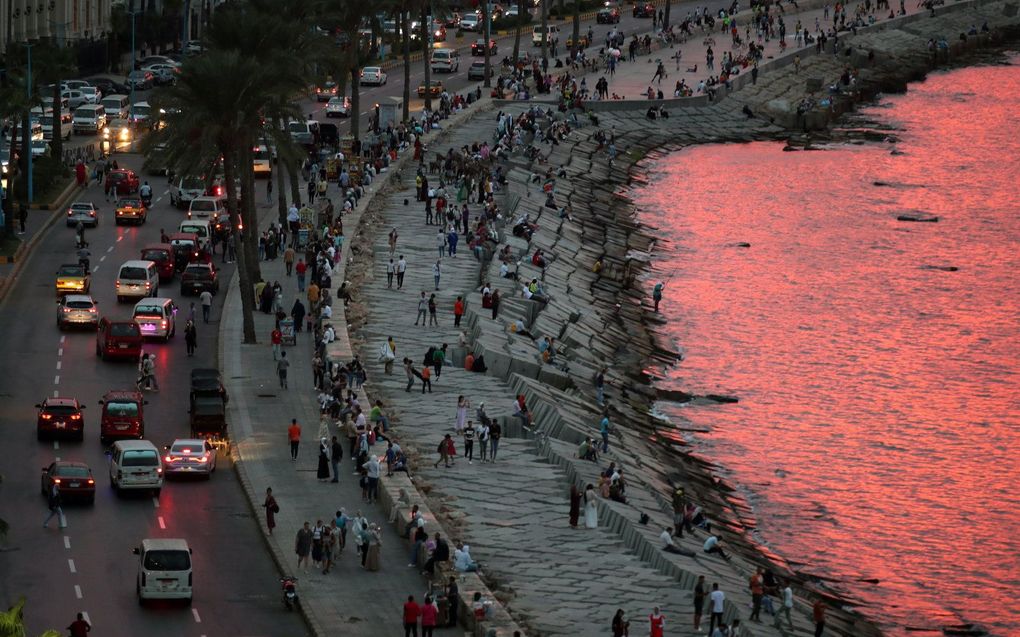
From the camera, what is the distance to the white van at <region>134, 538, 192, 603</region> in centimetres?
5091

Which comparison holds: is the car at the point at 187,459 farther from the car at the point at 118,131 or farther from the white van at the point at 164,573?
the car at the point at 118,131

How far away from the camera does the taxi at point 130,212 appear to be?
321ft

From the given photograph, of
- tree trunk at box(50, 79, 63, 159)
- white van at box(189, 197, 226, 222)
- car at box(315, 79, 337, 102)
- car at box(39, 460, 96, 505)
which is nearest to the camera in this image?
car at box(39, 460, 96, 505)

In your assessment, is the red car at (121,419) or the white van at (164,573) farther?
the red car at (121,419)

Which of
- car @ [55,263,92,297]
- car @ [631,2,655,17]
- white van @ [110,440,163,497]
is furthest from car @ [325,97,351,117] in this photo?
white van @ [110,440,163,497]

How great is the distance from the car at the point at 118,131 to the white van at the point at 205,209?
Answer: 20137 millimetres

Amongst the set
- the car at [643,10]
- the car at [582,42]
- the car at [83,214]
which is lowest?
the car at [83,214]

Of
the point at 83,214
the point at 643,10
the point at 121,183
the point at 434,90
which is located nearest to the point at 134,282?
the point at 83,214

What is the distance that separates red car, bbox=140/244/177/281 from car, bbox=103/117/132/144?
101 feet

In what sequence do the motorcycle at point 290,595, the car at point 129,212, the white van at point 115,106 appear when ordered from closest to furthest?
the motorcycle at point 290,595, the car at point 129,212, the white van at point 115,106

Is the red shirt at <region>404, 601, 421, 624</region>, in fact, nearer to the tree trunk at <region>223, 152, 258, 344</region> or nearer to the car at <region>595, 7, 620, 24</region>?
the tree trunk at <region>223, 152, 258, 344</region>

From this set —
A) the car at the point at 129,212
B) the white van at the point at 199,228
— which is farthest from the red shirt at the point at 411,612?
the car at the point at 129,212

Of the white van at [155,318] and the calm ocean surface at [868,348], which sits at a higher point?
the white van at [155,318]

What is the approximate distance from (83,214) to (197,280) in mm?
14234
